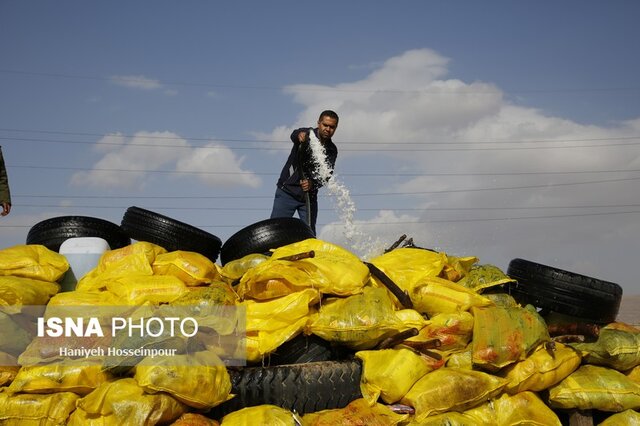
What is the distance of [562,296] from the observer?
4.74 m

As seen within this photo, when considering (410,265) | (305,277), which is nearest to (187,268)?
(305,277)

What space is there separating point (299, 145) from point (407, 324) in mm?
3486

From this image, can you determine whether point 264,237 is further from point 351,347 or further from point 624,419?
point 624,419

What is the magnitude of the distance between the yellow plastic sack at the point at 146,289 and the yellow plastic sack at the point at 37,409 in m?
0.83

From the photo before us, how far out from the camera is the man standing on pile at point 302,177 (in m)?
7.05

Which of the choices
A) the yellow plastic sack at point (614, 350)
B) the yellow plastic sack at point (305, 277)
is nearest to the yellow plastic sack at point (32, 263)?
the yellow plastic sack at point (305, 277)

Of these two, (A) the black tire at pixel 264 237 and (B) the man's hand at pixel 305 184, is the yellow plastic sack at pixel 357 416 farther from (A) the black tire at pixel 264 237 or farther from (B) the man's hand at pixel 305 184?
(B) the man's hand at pixel 305 184

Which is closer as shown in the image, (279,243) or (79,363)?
(79,363)

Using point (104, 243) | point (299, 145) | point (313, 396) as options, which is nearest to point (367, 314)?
point (313, 396)

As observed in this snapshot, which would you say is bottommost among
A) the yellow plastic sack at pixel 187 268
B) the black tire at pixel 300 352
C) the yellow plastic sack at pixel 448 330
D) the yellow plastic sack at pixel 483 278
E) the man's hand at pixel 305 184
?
the black tire at pixel 300 352

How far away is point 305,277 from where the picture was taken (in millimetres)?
4141

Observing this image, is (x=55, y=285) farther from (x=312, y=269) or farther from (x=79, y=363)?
(x=312, y=269)

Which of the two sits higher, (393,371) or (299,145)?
(299,145)

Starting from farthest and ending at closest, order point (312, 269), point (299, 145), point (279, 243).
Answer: point (299, 145), point (279, 243), point (312, 269)
